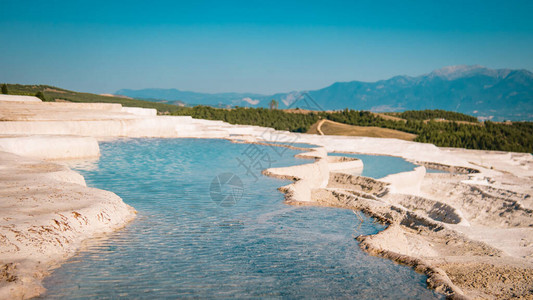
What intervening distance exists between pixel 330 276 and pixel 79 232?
9.29 feet

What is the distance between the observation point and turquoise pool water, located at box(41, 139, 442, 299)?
3912mm

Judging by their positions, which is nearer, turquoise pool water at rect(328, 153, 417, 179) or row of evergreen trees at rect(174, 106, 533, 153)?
turquoise pool water at rect(328, 153, 417, 179)

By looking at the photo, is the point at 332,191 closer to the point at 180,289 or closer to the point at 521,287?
the point at 521,287

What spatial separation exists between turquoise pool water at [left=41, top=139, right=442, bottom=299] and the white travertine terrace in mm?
269

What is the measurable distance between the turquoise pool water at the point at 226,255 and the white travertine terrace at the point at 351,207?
0.88 ft

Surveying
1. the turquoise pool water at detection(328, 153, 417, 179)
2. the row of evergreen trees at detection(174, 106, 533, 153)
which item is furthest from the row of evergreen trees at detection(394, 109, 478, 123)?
the turquoise pool water at detection(328, 153, 417, 179)

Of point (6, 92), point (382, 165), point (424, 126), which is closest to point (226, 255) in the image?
point (382, 165)

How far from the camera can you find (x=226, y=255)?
482cm

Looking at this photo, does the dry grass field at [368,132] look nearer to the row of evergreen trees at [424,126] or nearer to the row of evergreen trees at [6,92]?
the row of evergreen trees at [424,126]

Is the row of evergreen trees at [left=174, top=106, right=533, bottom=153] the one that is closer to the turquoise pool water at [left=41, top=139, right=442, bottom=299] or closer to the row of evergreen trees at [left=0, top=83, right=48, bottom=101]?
the row of evergreen trees at [left=0, top=83, right=48, bottom=101]

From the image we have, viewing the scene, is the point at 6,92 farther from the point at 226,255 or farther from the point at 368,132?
the point at 226,255

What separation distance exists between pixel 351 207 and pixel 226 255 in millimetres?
3527

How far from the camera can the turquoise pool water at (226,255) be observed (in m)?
3.91

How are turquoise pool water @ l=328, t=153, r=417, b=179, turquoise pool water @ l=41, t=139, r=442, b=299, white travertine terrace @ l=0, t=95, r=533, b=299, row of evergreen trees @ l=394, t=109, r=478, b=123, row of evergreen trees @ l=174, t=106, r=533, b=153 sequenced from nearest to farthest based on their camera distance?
turquoise pool water @ l=41, t=139, r=442, b=299 < white travertine terrace @ l=0, t=95, r=533, b=299 < turquoise pool water @ l=328, t=153, r=417, b=179 < row of evergreen trees @ l=174, t=106, r=533, b=153 < row of evergreen trees @ l=394, t=109, r=478, b=123
